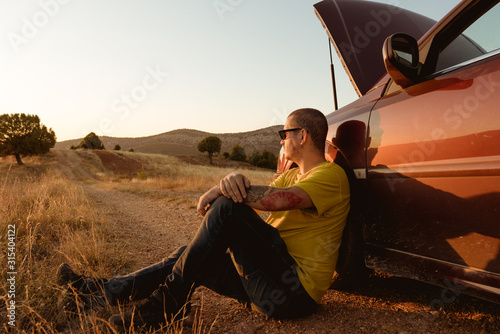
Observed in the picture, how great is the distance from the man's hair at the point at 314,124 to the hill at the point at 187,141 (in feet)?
236

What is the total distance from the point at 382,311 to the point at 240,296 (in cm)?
99

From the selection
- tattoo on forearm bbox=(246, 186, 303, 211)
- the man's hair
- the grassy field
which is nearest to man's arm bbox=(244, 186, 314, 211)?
tattoo on forearm bbox=(246, 186, 303, 211)

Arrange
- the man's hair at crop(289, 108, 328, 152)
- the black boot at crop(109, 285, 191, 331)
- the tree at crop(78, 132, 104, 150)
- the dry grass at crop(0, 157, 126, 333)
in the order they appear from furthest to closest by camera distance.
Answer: the tree at crop(78, 132, 104, 150) → the man's hair at crop(289, 108, 328, 152) → the dry grass at crop(0, 157, 126, 333) → the black boot at crop(109, 285, 191, 331)

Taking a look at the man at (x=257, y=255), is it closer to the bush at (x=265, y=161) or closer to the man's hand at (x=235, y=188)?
the man's hand at (x=235, y=188)

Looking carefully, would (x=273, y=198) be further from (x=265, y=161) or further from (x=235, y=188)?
(x=265, y=161)

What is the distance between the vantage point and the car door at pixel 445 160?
1353 millimetres

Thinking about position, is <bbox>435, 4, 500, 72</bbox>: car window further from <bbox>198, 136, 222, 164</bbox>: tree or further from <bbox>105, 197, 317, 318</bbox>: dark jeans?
<bbox>198, 136, 222, 164</bbox>: tree

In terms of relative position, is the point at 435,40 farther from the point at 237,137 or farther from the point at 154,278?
the point at 237,137

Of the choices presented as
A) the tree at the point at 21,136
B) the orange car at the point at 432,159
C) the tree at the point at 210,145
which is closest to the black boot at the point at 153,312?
the orange car at the point at 432,159

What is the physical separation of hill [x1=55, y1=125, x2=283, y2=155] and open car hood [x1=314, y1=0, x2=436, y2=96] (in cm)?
7094
